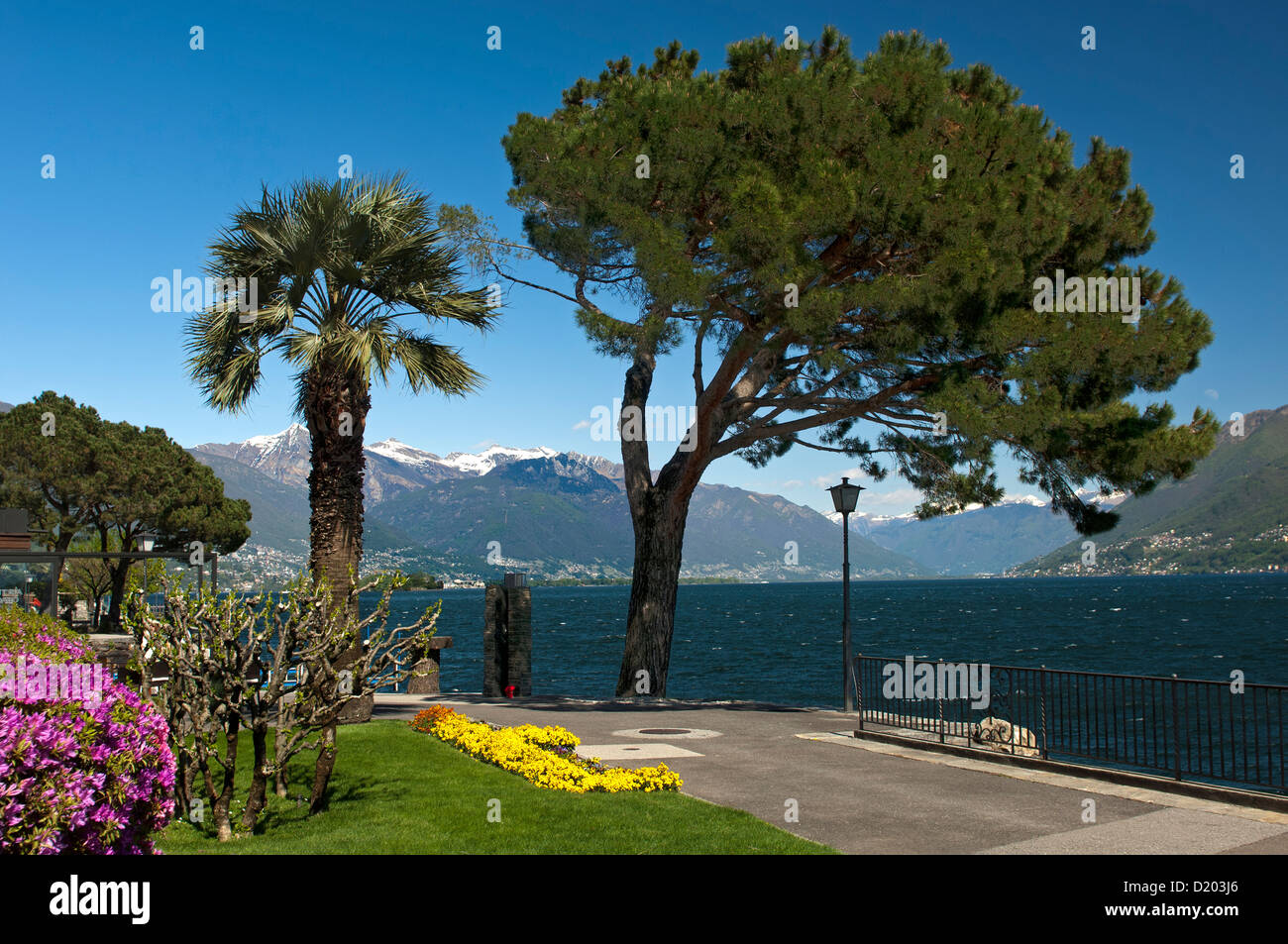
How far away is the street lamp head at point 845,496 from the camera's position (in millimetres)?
18312

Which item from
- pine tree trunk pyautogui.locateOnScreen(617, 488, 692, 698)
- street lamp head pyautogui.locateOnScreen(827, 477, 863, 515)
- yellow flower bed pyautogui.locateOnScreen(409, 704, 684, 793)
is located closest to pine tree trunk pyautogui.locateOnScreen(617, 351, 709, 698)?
pine tree trunk pyautogui.locateOnScreen(617, 488, 692, 698)

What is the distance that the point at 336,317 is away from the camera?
14.9 metres

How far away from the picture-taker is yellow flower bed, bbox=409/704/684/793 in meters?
10.2

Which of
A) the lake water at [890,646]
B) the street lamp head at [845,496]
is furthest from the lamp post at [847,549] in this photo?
the lake water at [890,646]

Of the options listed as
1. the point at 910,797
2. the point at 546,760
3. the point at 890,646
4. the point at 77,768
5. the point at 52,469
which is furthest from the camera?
the point at 890,646

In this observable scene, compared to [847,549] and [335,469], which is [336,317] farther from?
[847,549]

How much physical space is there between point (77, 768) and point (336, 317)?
10261 millimetres

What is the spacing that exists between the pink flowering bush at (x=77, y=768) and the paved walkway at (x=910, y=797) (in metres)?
5.17

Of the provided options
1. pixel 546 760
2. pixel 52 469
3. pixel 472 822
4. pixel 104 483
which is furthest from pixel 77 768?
pixel 104 483

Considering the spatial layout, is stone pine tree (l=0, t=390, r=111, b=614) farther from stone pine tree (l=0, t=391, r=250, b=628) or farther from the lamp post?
the lamp post

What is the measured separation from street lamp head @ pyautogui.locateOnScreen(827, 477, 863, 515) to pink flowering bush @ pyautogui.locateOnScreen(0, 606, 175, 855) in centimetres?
1377

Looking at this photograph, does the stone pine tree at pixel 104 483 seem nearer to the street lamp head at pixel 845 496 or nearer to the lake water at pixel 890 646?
the lake water at pixel 890 646
